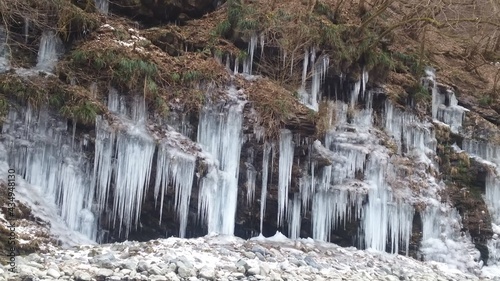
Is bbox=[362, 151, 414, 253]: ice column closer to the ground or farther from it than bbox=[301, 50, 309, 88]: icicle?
closer to the ground

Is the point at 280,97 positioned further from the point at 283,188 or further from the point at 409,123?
the point at 409,123

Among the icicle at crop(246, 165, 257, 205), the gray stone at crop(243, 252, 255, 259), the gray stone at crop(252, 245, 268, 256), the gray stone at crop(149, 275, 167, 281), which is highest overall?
the icicle at crop(246, 165, 257, 205)

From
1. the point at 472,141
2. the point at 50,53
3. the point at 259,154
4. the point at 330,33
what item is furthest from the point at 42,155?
the point at 472,141

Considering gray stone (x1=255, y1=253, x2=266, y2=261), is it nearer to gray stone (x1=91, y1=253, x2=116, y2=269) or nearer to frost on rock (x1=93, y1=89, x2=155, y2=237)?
frost on rock (x1=93, y1=89, x2=155, y2=237)

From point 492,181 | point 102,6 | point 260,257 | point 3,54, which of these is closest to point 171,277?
point 260,257

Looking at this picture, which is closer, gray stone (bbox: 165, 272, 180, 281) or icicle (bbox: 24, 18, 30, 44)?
gray stone (bbox: 165, 272, 180, 281)

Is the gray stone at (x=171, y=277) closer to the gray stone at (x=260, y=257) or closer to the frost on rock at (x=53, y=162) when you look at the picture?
the gray stone at (x=260, y=257)

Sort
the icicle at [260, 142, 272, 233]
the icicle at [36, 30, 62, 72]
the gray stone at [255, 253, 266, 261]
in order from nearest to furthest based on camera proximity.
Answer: the gray stone at [255, 253, 266, 261] < the icicle at [36, 30, 62, 72] < the icicle at [260, 142, 272, 233]

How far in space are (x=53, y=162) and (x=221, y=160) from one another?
290cm

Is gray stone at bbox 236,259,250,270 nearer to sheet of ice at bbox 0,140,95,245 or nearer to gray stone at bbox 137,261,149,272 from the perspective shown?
gray stone at bbox 137,261,149,272

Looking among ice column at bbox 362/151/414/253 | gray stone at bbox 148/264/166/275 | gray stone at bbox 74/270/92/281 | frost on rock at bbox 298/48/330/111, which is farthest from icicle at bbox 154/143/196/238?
ice column at bbox 362/151/414/253

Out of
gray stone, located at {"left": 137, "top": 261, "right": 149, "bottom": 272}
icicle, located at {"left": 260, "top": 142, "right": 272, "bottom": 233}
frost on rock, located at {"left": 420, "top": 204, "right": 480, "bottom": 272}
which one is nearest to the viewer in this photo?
gray stone, located at {"left": 137, "top": 261, "right": 149, "bottom": 272}

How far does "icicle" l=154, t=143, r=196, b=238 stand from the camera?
959 cm

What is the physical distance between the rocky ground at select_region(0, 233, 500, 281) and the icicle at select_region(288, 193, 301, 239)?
220 mm
